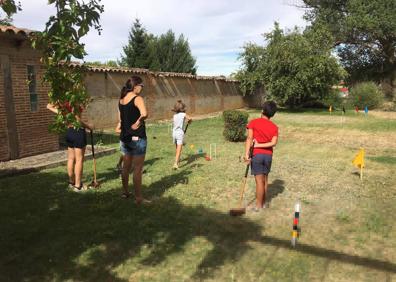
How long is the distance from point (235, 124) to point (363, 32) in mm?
24718

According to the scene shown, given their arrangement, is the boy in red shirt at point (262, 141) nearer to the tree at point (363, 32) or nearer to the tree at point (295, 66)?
the tree at point (295, 66)

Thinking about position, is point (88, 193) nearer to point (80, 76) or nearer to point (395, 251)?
point (80, 76)

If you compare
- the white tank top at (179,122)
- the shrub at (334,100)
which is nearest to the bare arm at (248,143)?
the white tank top at (179,122)

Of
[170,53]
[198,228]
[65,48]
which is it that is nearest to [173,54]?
[170,53]

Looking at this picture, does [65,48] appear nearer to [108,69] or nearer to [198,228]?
[198,228]

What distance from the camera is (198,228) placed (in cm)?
555

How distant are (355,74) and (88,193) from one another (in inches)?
1407

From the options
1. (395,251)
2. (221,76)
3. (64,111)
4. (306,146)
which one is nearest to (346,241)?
(395,251)

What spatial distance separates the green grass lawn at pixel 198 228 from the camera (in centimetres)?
433

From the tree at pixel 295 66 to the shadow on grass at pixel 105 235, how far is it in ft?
69.6

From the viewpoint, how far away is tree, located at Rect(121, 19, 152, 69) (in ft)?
124

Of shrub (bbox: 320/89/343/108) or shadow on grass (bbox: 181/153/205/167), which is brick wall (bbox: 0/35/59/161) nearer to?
shadow on grass (bbox: 181/153/205/167)

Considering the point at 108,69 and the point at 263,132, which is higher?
the point at 108,69

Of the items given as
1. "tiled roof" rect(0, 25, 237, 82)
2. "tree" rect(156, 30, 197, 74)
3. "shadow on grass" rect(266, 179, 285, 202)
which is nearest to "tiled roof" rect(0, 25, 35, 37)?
"tiled roof" rect(0, 25, 237, 82)
